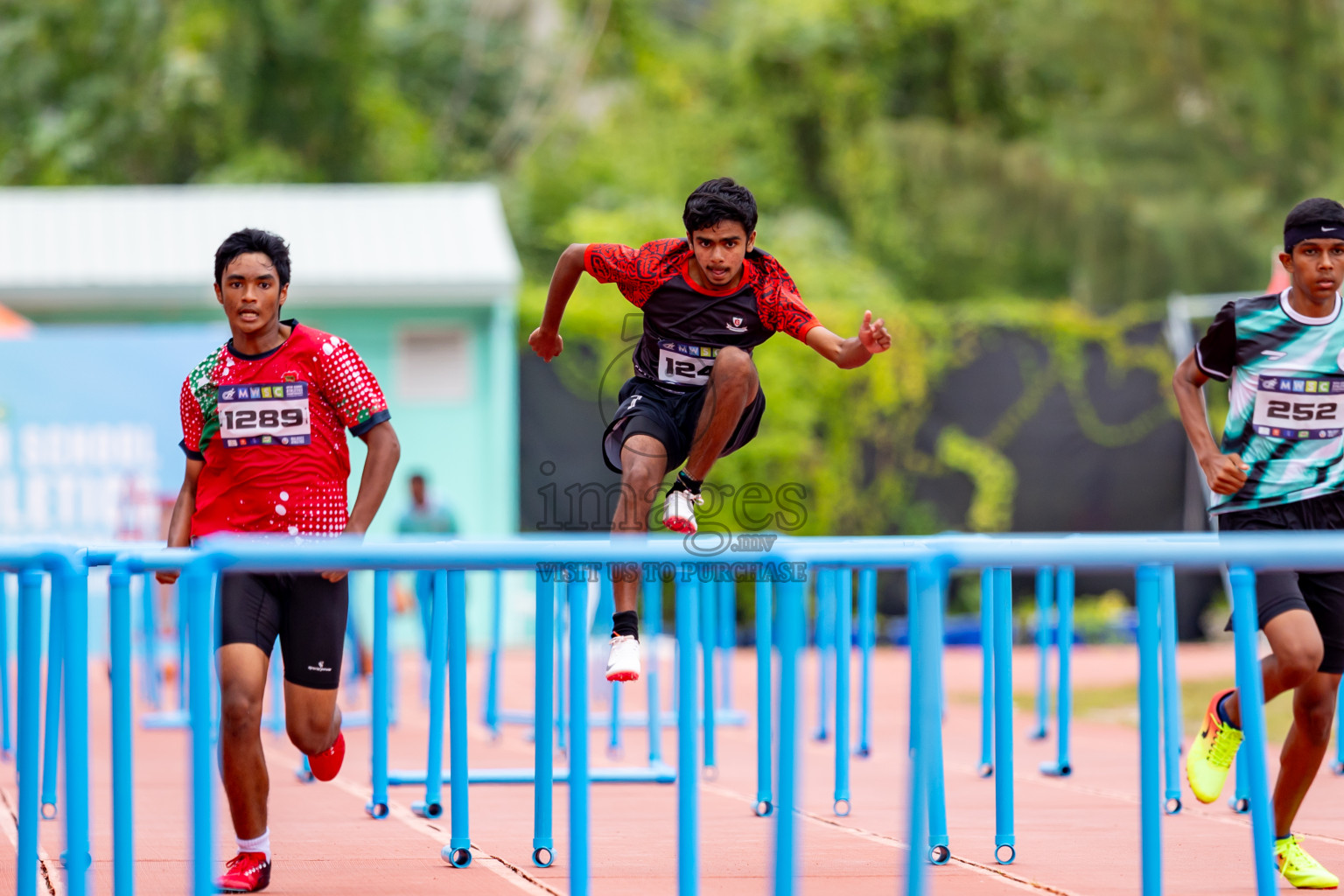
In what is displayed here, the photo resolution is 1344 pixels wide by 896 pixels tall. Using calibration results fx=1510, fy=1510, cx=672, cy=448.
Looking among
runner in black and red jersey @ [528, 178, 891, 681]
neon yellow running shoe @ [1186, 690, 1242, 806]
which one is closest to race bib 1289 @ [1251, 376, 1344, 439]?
neon yellow running shoe @ [1186, 690, 1242, 806]

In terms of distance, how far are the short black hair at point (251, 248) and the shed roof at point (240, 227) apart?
10136 millimetres

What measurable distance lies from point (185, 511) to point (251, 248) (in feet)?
2.80

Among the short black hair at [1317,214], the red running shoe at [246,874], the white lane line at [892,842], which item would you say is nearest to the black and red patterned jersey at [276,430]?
the red running shoe at [246,874]

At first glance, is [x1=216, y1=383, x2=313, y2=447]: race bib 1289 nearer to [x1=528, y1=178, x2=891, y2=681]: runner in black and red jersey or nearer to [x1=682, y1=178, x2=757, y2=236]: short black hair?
[x1=528, y1=178, x2=891, y2=681]: runner in black and red jersey

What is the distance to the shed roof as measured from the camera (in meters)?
14.8

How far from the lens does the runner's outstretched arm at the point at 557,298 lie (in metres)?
5.19

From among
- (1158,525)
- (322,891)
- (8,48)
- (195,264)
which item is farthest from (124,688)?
(8,48)

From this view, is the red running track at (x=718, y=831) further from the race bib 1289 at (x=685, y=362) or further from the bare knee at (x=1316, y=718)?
the race bib 1289 at (x=685, y=362)

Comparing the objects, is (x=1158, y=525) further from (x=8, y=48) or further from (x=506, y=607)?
(x=8, y=48)

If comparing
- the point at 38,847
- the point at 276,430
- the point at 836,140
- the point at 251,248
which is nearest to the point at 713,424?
the point at 276,430

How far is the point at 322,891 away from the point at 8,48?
20792mm

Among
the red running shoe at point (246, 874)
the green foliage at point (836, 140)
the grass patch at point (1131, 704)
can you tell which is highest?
the green foliage at point (836, 140)

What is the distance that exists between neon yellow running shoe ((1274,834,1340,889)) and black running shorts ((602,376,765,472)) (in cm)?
214

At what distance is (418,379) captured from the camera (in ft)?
50.0
